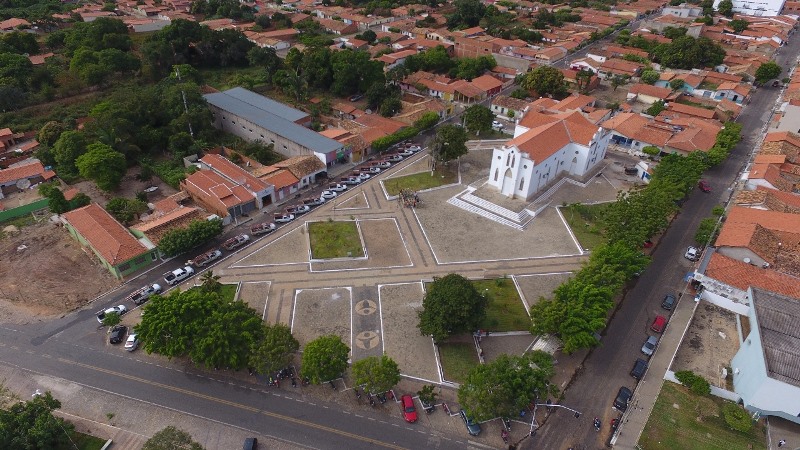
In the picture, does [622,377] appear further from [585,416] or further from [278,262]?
[278,262]

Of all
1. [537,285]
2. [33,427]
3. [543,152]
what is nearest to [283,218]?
[537,285]

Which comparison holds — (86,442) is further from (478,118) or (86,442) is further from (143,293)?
(478,118)

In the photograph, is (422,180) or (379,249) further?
(422,180)

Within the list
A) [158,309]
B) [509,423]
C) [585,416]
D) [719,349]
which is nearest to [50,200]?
[158,309]

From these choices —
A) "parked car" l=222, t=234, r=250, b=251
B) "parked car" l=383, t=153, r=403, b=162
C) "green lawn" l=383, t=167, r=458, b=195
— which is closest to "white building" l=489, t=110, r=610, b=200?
"green lawn" l=383, t=167, r=458, b=195

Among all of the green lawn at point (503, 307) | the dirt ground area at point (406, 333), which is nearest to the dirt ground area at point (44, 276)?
the dirt ground area at point (406, 333)
